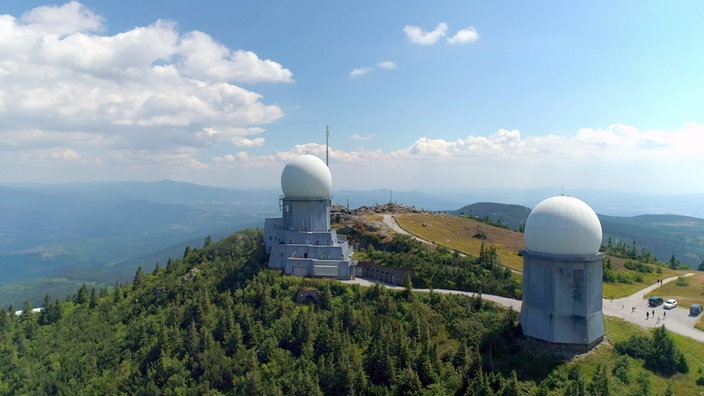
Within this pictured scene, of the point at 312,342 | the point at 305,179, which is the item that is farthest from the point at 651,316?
the point at 305,179

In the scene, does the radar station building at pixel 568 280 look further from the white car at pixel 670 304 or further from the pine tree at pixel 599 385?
the white car at pixel 670 304

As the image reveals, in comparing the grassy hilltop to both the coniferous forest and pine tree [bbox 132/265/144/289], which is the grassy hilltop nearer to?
the coniferous forest

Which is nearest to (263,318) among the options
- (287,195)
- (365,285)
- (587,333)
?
(365,285)

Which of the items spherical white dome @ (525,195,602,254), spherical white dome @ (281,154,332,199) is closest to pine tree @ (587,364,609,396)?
spherical white dome @ (525,195,602,254)

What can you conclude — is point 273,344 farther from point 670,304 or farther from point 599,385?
point 670,304

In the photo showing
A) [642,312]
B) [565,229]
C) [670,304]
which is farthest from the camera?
[670,304]

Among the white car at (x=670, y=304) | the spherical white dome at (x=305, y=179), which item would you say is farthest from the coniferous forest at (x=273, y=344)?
the white car at (x=670, y=304)
